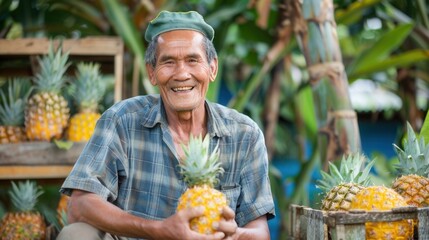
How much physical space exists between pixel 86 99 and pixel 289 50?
5.49ft

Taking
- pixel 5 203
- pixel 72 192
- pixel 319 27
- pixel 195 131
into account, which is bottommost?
pixel 5 203

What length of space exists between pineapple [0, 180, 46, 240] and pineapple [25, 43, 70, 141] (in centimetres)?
33

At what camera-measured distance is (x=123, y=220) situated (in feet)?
8.68

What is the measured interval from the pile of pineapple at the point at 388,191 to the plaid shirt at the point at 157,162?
1.01 feet

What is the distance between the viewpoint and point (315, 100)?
401 centimetres

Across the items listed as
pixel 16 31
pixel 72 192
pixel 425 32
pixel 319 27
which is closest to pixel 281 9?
pixel 425 32

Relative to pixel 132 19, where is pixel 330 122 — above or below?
below

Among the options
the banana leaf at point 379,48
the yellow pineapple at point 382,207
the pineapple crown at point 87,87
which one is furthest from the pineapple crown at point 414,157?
the pineapple crown at point 87,87

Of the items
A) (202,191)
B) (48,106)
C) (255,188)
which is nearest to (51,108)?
(48,106)

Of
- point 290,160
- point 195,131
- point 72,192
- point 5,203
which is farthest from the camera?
point 290,160

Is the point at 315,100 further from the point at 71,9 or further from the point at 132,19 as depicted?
the point at 71,9

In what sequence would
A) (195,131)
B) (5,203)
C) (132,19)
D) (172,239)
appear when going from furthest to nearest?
(5,203) → (132,19) → (195,131) → (172,239)

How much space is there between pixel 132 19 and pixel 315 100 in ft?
5.42

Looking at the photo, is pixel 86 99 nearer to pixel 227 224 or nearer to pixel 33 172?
pixel 33 172
